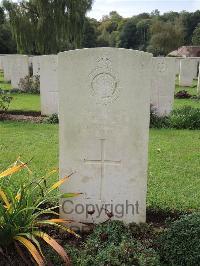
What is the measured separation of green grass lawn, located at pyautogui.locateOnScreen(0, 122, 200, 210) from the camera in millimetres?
5105

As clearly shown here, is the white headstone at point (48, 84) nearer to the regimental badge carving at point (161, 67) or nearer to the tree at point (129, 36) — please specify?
the regimental badge carving at point (161, 67)

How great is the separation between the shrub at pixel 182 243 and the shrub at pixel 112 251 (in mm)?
115

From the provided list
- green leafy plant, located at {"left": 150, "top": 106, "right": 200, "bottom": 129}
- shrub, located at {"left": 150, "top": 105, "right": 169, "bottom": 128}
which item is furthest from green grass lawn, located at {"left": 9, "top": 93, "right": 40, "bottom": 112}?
green leafy plant, located at {"left": 150, "top": 106, "right": 200, "bottom": 129}

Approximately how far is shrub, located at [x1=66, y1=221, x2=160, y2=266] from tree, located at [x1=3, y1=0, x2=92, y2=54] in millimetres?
23912

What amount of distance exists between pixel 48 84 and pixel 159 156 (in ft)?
14.9

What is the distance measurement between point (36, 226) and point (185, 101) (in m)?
11.8

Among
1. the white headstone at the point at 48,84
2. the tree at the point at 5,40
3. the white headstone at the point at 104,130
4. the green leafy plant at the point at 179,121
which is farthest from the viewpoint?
A: the tree at the point at 5,40

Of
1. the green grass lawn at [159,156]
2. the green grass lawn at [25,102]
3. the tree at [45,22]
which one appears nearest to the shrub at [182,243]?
the green grass lawn at [159,156]

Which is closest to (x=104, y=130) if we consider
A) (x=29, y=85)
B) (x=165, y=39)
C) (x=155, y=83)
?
(x=155, y=83)

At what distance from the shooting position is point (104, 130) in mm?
3781

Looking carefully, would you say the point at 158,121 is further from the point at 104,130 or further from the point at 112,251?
the point at 112,251

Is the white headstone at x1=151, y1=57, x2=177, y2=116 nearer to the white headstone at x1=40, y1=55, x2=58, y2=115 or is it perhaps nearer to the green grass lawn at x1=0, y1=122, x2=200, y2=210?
the green grass lawn at x1=0, y1=122, x2=200, y2=210

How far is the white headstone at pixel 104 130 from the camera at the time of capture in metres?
3.66

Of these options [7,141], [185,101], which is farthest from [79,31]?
[7,141]
